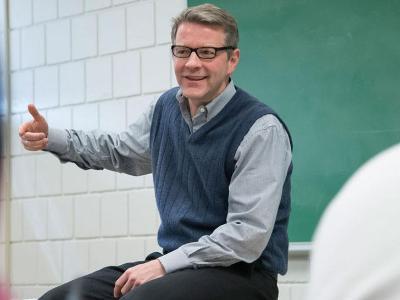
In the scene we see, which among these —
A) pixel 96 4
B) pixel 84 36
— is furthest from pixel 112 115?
pixel 96 4

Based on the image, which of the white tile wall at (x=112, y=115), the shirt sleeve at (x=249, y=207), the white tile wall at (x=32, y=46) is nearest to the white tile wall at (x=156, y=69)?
the white tile wall at (x=112, y=115)

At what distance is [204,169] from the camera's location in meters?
2.09

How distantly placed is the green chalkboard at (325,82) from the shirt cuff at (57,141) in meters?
1.16

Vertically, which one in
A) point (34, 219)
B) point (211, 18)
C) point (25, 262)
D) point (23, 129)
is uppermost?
point (211, 18)

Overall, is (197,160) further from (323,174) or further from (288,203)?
(323,174)

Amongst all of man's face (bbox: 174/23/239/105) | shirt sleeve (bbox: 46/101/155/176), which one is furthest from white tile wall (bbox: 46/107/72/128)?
man's face (bbox: 174/23/239/105)

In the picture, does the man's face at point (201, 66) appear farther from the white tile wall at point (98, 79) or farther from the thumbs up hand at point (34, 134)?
the white tile wall at point (98, 79)

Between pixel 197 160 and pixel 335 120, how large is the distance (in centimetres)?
107

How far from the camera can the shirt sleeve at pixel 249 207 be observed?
192 cm

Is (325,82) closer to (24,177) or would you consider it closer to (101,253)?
(101,253)

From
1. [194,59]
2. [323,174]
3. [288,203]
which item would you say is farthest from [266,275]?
[323,174]

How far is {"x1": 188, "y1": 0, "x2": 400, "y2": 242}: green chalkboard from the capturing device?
294cm

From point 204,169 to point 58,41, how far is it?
6.82 feet

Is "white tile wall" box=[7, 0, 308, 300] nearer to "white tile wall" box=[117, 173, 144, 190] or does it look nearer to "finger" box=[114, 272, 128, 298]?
"white tile wall" box=[117, 173, 144, 190]
